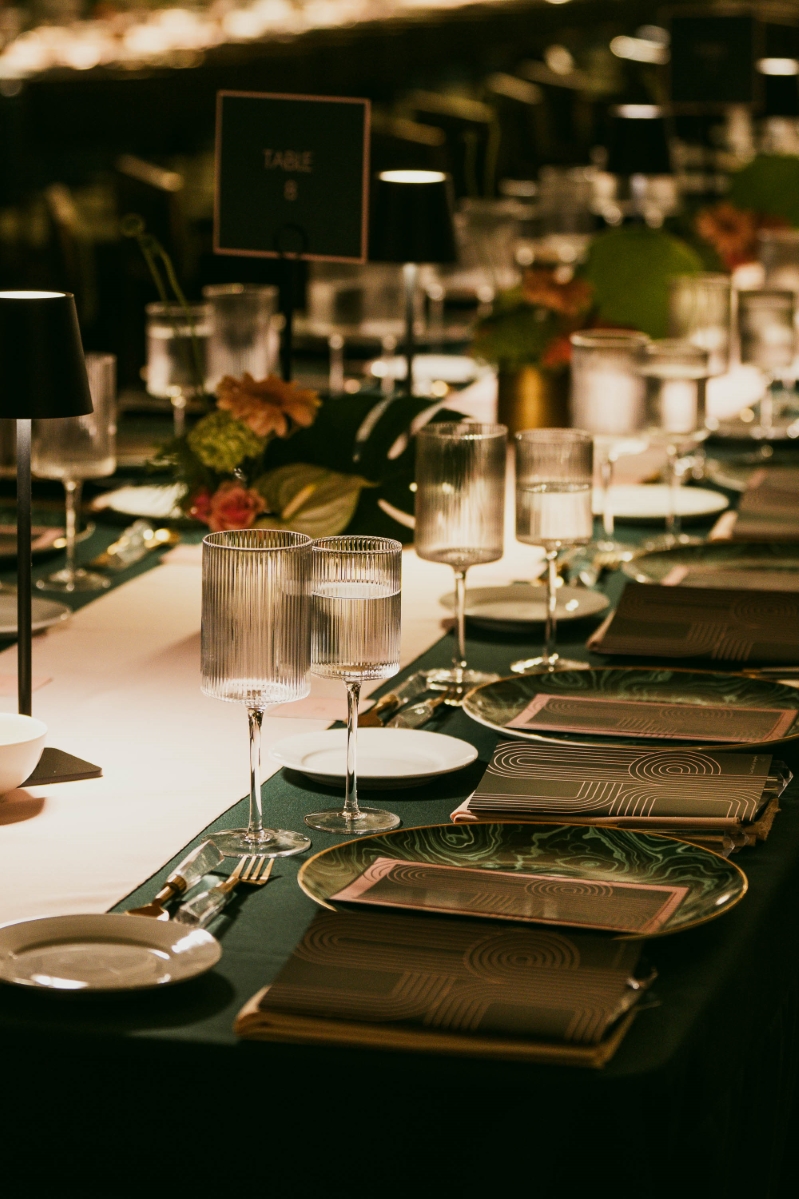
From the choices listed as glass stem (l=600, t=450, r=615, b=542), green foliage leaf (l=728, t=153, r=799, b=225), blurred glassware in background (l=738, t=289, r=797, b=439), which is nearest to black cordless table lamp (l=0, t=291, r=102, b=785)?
glass stem (l=600, t=450, r=615, b=542)

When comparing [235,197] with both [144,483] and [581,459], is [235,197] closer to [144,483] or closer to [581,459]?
[144,483]

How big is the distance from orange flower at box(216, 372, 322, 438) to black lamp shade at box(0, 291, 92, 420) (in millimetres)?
454

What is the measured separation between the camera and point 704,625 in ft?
6.48

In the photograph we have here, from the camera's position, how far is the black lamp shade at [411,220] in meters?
2.67

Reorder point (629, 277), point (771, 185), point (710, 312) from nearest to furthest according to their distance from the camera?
point (710, 312), point (629, 277), point (771, 185)

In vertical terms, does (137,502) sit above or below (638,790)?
above

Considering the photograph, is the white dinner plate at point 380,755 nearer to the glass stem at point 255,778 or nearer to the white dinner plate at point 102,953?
the glass stem at point 255,778

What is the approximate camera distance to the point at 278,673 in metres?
1.36

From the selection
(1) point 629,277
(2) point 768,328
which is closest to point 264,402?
(2) point 768,328

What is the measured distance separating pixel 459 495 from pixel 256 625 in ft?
1.67

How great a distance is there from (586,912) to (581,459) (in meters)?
0.76

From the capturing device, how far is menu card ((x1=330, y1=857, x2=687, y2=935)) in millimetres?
1208

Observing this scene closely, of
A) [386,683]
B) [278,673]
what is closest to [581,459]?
[386,683]

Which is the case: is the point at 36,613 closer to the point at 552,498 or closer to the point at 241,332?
the point at 552,498
